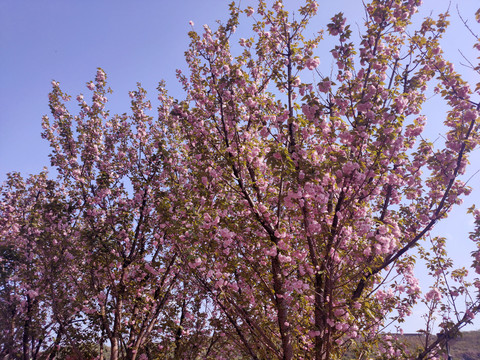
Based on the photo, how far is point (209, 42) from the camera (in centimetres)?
862

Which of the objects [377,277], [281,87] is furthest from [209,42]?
[377,277]

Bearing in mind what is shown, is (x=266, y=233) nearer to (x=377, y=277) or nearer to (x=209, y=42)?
(x=377, y=277)

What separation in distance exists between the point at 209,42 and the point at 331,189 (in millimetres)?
5361

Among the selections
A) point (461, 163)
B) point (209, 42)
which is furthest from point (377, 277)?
point (209, 42)

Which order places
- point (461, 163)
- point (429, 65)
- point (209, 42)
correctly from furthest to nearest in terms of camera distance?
point (209, 42), point (429, 65), point (461, 163)

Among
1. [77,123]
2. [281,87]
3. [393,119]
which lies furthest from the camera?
[77,123]

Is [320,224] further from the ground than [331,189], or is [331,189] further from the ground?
[331,189]

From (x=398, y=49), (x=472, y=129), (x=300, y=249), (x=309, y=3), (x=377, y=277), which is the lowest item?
(x=377, y=277)

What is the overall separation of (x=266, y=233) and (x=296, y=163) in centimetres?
194

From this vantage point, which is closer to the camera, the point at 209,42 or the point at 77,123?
the point at 209,42

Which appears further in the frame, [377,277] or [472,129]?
[377,277]

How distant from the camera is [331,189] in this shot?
255 inches

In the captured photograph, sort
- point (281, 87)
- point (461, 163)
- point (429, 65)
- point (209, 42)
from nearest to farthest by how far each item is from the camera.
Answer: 1. point (461, 163)
2. point (429, 65)
3. point (281, 87)
4. point (209, 42)

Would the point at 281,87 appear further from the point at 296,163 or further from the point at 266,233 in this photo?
the point at 266,233
